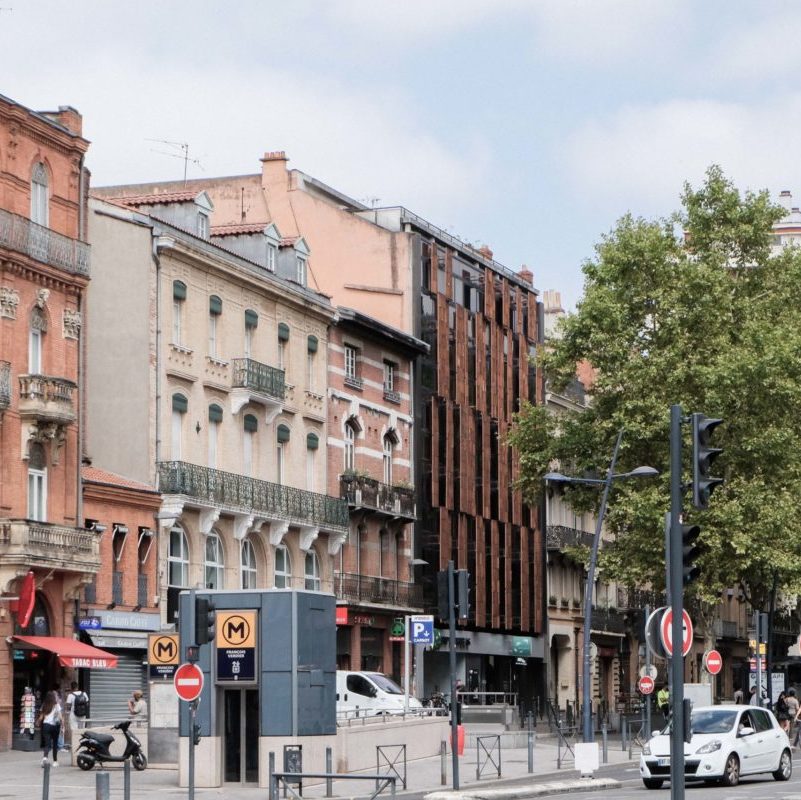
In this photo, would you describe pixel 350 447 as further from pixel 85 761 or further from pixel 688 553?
pixel 688 553

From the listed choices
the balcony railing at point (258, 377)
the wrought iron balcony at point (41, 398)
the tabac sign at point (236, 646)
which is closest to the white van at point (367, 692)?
the wrought iron balcony at point (41, 398)

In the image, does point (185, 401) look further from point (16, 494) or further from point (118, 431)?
point (16, 494)

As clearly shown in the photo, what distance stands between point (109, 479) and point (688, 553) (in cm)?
3126

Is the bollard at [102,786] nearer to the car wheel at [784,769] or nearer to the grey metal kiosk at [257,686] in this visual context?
the grey metal kiosk at [257,686]

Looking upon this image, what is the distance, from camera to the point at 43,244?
154 ft

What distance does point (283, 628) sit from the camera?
3316cm

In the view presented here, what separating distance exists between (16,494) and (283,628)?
14262 mm

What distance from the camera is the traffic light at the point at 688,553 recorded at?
70.8ft

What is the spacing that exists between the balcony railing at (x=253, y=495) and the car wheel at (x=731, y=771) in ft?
70.3

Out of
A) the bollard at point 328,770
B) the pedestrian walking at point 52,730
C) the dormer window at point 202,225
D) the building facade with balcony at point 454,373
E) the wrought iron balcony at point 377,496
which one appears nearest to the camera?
the bollard at point 328,770

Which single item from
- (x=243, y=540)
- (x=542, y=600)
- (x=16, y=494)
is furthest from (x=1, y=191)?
(x=542, y=600)

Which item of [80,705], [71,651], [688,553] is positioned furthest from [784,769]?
[71,651]

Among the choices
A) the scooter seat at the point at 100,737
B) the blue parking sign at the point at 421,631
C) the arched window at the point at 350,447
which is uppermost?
the arched window at the point at 350,447

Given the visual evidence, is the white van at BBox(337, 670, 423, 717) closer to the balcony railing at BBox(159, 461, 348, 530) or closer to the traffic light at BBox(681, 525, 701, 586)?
the balcony railing at BBox(159, 461, 348, 530)
